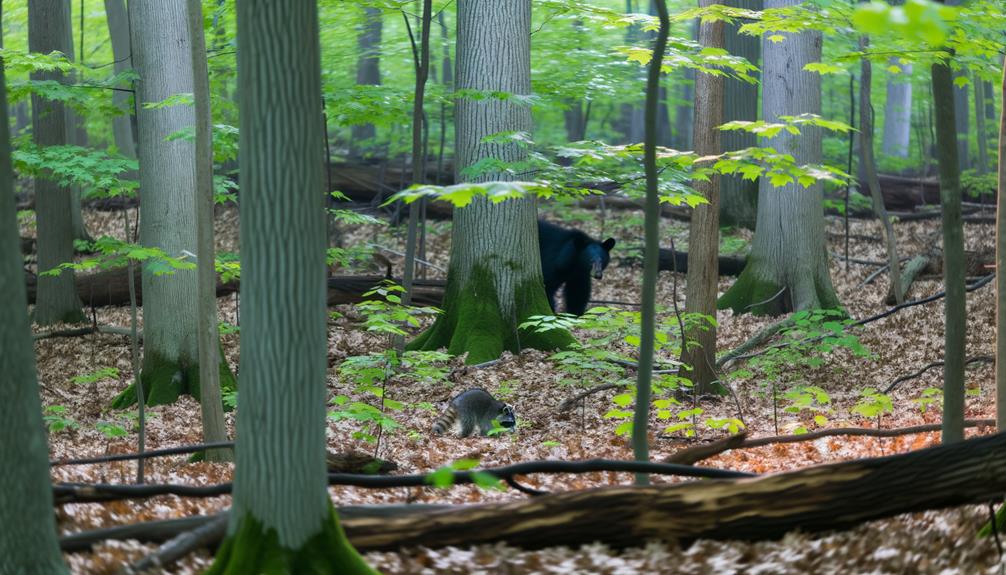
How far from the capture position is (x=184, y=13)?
959 centimetres

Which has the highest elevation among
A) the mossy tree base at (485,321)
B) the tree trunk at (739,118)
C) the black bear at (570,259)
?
the tree trunk at (739,118)

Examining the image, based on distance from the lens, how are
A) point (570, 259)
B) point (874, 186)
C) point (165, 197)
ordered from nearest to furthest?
1. point (165, 197)
2. point (570, 259)
3. point (874, 186)

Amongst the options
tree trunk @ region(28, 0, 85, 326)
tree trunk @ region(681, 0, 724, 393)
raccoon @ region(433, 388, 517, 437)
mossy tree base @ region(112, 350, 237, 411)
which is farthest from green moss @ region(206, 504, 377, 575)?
tree trunk @ region(28, 0, 85, 326)

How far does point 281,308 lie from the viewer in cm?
355

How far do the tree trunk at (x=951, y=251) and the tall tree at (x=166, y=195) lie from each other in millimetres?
7052


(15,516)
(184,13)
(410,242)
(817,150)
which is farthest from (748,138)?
(15,516)

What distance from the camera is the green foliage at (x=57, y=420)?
22.4 feet

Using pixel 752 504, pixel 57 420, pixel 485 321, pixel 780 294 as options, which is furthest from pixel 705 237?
pixel 57 420

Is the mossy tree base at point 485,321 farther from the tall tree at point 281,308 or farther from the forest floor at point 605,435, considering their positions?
the tall tree at point 281,308

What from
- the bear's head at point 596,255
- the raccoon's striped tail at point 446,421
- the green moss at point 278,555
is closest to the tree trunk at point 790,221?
the bear's head at point 596,255

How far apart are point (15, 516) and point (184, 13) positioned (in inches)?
298

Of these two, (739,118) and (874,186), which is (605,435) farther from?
(739,118)

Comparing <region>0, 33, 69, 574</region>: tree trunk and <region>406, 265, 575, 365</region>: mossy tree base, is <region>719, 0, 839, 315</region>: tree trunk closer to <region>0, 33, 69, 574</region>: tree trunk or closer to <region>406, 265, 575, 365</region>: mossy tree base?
<region>406, 265, 575, 365</region>: mossy tree base

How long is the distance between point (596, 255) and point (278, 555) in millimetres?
9330
